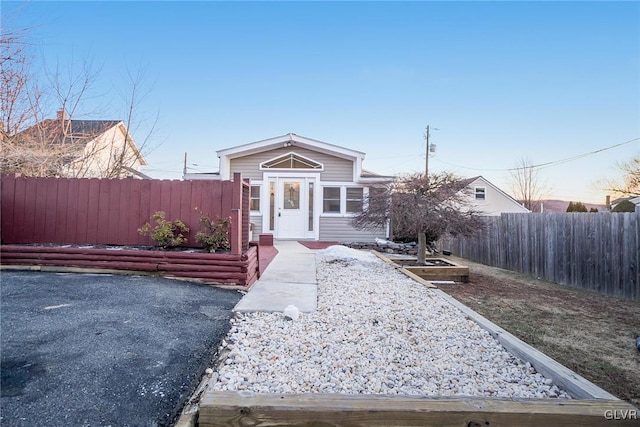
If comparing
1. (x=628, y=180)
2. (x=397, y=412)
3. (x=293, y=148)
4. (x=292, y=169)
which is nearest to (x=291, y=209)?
(x=292, y=169)

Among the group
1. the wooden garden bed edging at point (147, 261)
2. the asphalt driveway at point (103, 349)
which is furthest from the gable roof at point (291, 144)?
the asphalt driveway at point (103, 349)

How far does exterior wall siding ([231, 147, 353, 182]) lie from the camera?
11641 mm

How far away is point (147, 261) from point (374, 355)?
4.13 meters

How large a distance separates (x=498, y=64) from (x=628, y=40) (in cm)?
289

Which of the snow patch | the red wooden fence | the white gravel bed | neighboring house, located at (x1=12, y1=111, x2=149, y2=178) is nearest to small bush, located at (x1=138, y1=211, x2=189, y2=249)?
the red wooden fence

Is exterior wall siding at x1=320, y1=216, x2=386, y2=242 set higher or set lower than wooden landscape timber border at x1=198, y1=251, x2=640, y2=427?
higher

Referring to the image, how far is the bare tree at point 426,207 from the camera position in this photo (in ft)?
22.8

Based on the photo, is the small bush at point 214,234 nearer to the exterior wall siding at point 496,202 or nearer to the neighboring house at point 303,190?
the neighboring house at point 303,190

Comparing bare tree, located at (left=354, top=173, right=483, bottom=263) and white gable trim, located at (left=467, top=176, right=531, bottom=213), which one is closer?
bare tree, located at (left=354, top=173, right=483, bottom=263)

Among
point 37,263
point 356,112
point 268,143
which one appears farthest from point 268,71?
point 37,263

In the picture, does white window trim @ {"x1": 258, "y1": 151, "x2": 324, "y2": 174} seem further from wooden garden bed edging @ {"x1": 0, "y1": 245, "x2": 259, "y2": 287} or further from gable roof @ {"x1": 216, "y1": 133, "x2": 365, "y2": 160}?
wooden garden bed edging @ {"x1": 0, "y1": 245, "x2": 259, "y2": 287}

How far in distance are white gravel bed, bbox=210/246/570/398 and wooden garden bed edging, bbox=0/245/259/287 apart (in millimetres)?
1545

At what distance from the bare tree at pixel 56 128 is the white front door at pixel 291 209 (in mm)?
4602

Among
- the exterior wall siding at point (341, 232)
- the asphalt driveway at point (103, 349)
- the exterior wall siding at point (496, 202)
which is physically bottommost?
the asphalt driveway at point (103, 349)
